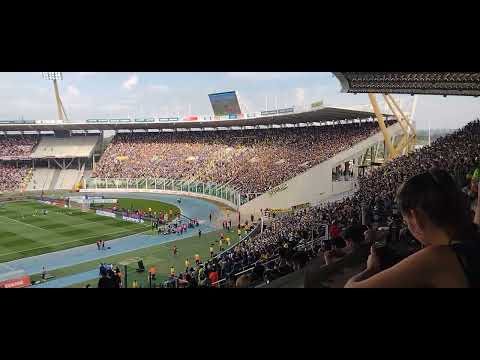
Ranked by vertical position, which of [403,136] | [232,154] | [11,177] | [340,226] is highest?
[232,154]

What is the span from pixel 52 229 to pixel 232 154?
1725cm

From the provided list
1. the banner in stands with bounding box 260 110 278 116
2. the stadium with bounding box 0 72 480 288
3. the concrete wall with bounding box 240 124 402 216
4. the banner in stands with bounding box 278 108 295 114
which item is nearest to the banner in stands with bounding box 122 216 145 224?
the stadium with bounding box 0 72 480 288

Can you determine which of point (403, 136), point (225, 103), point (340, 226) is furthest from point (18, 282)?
point (225, 103)

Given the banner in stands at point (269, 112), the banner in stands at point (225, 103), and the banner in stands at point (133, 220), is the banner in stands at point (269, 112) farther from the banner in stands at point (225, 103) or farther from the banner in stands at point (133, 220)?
the banner in stands at point (133, 220)

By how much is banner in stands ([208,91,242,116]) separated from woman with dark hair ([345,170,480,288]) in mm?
34873

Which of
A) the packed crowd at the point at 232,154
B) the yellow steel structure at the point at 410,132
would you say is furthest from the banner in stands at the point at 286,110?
the yellow steel structure at the point at 410,132

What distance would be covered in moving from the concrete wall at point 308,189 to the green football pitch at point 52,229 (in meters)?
5.99

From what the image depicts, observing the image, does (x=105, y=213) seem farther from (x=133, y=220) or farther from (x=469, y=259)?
(x=469, y=259)

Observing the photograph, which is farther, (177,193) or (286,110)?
(177,193)

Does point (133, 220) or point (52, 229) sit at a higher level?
point (133, 220)

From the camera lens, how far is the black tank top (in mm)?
1491

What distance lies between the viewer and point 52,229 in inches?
800

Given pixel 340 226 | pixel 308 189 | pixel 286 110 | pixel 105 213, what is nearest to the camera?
pixel 340 226
